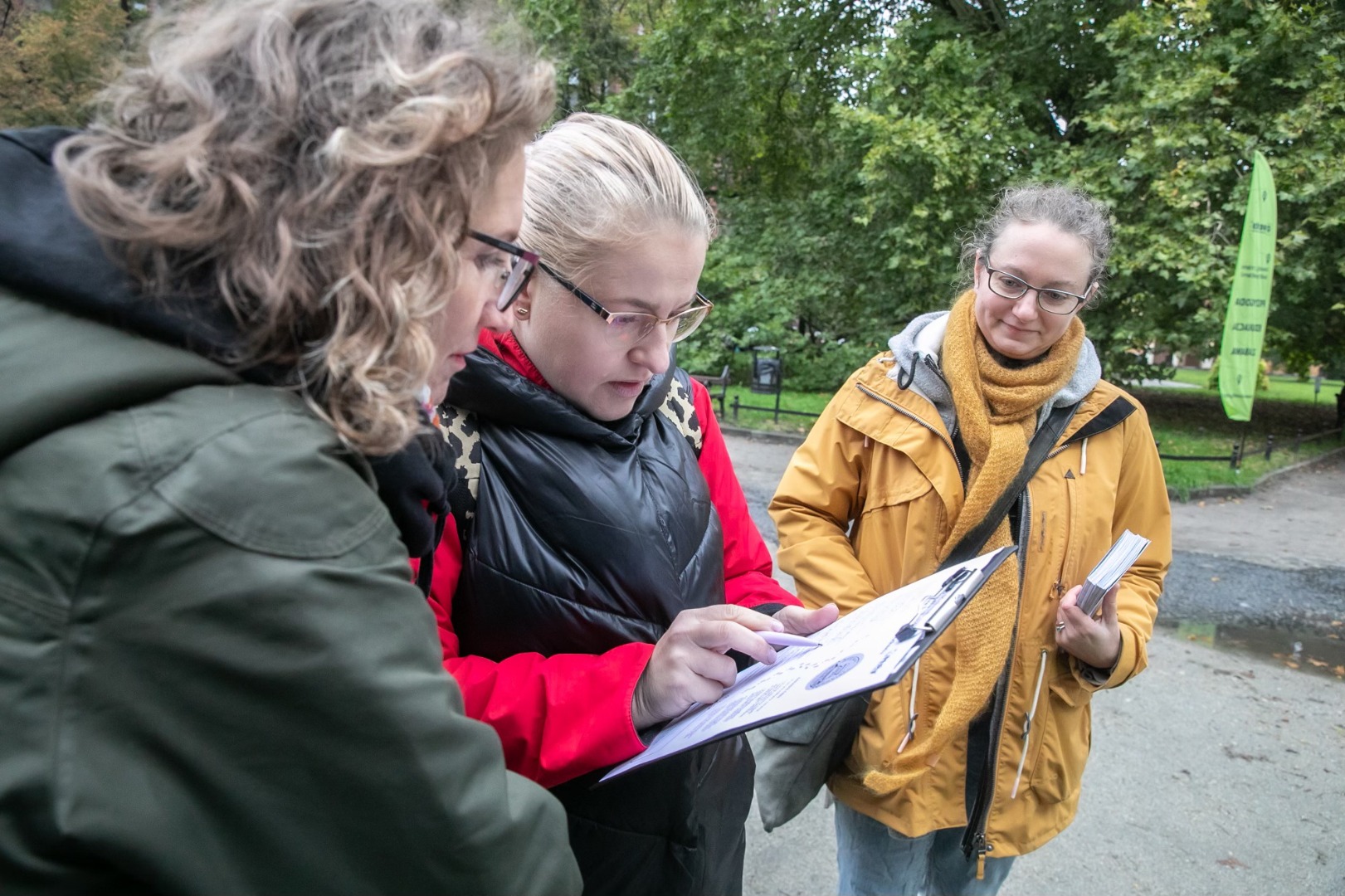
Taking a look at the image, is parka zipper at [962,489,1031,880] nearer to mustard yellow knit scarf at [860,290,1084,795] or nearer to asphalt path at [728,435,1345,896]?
mustard yellow knit scarf at [860,290,1084,795]

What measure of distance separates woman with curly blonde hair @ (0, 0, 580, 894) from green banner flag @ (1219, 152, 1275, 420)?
337 inches

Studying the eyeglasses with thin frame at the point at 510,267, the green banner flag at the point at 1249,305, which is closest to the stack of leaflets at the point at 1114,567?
the eyeglasses with thin frame at the point at 510,267

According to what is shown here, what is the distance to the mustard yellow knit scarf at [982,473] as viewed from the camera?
81.7 inches

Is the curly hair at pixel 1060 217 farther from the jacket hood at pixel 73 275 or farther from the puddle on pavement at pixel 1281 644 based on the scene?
the puddle on pavement at pixel 1281 644

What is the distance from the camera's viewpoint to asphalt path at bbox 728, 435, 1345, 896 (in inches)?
131

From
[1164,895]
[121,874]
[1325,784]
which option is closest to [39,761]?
[121,874]

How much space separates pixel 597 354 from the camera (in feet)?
5.16

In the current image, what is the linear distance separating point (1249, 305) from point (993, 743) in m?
7.51

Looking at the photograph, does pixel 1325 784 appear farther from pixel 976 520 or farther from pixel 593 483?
pixel 593 483

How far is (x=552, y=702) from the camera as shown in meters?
1.42

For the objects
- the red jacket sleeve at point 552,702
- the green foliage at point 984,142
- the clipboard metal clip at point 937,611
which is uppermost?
the green foliage at point 984,142

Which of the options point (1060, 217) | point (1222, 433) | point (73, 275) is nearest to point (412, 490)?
point (73, 275)

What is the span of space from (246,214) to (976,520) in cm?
180

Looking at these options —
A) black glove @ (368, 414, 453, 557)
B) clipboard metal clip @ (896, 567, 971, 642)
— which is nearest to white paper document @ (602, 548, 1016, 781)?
clipboard metal clip @ (896, 567, 971, 642)
